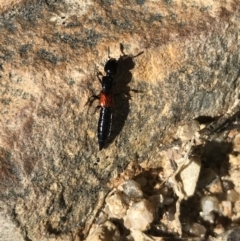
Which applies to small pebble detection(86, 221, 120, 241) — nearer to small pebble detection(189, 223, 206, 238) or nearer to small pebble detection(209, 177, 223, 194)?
small pebble detection(189, 223, 206, 238)

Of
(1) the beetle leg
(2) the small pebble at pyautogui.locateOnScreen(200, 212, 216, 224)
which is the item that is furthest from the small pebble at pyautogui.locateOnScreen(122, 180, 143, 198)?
Answer: (1) the beetle leg

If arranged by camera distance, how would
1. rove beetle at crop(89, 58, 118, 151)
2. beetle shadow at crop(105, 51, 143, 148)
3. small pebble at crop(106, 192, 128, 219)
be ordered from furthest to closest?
1. small pebble at crop(106, 192, 128, 219)
2. beetle shadow at crop(105, 51, 143, 148)
3. rove beetle at crop(89, 58, 118, 151)

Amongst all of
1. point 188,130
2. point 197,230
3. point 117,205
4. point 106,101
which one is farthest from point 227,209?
point 106,101

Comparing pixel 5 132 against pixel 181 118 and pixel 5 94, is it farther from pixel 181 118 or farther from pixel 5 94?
pixel 181 118

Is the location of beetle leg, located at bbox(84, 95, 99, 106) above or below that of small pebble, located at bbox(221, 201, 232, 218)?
above

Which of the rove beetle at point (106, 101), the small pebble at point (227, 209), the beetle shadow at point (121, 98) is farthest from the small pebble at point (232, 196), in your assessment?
the rove beetle at point (106, 101)

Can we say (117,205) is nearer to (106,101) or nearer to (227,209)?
(106,101)

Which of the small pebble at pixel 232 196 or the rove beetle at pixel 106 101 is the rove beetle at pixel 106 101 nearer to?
the rove beetle at pixel 106 101
